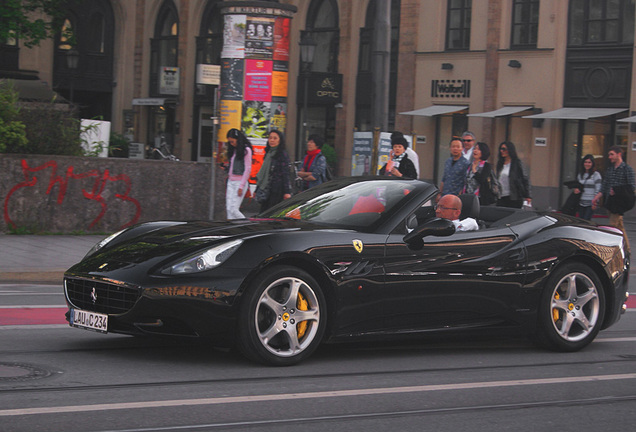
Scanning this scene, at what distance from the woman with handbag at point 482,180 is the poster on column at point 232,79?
45.5 ft

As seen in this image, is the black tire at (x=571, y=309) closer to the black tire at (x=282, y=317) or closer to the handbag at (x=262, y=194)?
the black tire at (x=282, y=317)

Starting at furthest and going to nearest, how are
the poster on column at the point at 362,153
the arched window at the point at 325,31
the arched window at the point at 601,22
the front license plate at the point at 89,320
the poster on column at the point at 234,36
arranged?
the arched window at the point at 325,31 → the arched window at the point at 601,22 → the poster on column at the point at 362,153 → the poster on column at the point at 234,36 → the front license plate at the point at 89,320

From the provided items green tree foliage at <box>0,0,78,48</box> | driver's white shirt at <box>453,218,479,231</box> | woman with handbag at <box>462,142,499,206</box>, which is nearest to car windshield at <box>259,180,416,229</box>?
driver's white shirt at <box>453,218,479,231</box>

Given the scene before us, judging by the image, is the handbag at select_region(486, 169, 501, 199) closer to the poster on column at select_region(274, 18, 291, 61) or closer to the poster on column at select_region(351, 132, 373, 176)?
the poster on column at select_region(351, 132, 373, 176)

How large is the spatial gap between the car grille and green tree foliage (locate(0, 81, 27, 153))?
9341 mm

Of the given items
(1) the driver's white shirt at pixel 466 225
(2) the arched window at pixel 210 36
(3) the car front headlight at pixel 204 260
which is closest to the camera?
(3) the car front headlight at pixel 204 260

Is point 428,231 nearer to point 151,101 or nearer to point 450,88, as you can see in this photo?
point 450,88

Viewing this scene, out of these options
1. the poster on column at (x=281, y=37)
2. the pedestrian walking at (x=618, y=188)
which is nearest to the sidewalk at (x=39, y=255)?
the pedestrian walking at (x=618, y=188)

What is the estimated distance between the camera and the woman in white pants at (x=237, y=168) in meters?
15.8

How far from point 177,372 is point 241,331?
46 centimetres

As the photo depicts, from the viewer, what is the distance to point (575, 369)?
7.28 metres

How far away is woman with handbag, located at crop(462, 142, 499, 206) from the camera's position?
1232 cm

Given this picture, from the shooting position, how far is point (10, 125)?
15711mm

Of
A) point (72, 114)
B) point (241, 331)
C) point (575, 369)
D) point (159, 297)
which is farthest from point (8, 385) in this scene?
point (72, 114)
